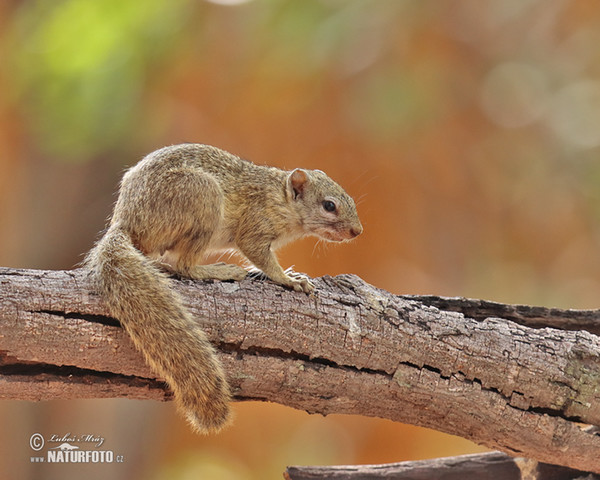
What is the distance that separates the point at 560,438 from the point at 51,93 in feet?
13.0

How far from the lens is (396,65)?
6.43 meters

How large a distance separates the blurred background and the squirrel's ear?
1.60m

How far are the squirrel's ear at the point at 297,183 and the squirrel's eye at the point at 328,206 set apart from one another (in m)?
0.11

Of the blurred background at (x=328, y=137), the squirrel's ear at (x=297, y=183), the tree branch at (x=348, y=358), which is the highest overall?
the blurred background at (x=328, y=137)

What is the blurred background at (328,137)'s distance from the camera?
5.11m

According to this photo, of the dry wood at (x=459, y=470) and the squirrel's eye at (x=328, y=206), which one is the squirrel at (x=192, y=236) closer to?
the squirrel's eye at (x=328, y=206)

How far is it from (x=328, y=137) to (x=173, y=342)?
5.67 meters

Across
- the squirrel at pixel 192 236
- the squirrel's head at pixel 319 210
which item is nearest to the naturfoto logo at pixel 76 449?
the squirrel at pixel 192 236

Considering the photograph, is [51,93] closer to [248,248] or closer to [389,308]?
[248,248]

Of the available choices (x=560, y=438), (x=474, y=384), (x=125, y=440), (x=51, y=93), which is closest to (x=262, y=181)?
(x=474, y=384)

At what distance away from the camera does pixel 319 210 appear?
3014 mm

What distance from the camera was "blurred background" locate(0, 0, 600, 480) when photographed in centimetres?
511

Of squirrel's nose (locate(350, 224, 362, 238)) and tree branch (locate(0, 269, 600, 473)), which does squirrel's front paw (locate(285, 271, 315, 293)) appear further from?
squirrel's nose (locate(350, 224, 362, 238))

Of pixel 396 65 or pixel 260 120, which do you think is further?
pixel 260 120
